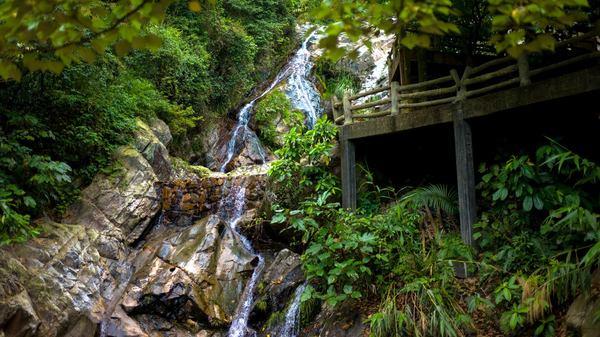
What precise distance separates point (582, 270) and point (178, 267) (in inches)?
271

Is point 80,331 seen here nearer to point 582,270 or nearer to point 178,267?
point 178,267

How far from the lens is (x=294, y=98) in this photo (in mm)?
18297

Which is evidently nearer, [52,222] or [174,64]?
[52,222]

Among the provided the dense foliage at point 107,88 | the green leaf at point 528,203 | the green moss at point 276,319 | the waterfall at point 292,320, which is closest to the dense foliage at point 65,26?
the dense foliage at point 107,88

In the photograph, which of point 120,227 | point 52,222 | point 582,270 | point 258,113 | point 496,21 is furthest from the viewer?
point 258,113

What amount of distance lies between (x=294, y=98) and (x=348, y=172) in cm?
1010

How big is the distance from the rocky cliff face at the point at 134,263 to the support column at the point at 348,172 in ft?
5.40

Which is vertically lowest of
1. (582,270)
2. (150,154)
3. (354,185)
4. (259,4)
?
(582,270)

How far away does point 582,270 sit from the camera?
5.06 meters

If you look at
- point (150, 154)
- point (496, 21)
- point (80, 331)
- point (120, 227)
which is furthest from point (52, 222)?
point (496, 21)

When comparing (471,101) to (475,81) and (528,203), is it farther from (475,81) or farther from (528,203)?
(528,203)

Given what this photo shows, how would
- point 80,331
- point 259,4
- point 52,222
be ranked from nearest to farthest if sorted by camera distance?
point 80,331, point 52,222, point 259,4

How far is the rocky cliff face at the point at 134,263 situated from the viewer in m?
7.22

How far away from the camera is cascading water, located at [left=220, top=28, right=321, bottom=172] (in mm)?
16516
